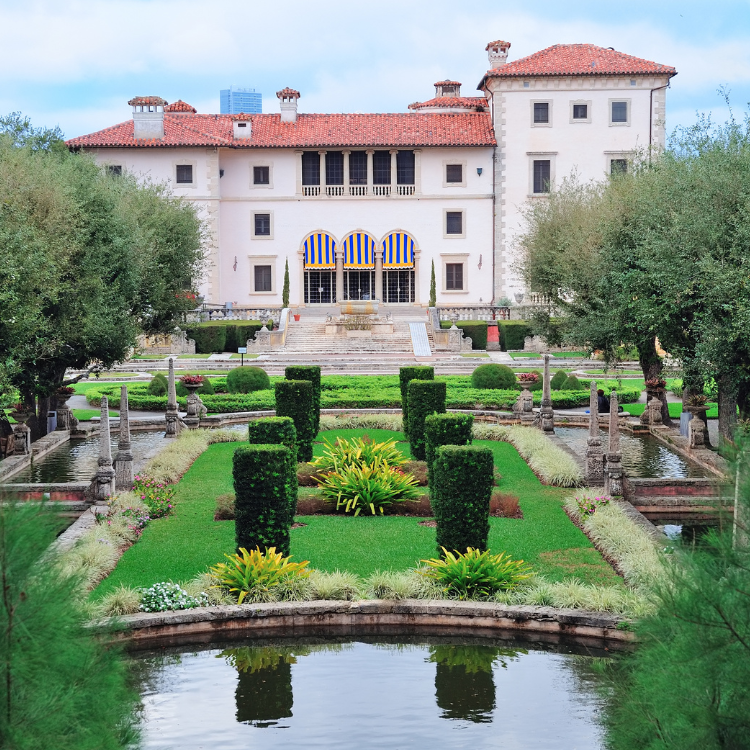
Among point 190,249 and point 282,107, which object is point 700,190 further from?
point 282,107

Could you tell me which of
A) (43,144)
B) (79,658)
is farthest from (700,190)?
(43,144)

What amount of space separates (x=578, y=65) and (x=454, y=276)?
10615 mm

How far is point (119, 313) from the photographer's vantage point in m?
21.9

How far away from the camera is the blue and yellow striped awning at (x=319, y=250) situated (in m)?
49.0

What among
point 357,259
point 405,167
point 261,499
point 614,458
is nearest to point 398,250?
point 357,259

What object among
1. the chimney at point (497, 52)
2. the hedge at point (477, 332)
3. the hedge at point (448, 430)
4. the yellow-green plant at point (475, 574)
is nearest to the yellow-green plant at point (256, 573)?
the yellow-green plant at point (475, 574)

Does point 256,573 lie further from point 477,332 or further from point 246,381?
point 477,332

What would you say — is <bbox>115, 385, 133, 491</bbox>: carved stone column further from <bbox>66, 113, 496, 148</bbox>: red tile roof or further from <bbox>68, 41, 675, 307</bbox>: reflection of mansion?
→ <bbox>66, 113, 496, 148</bbox>: red tile roof

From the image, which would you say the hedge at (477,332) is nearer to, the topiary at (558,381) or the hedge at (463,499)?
the topiary at (558,381)

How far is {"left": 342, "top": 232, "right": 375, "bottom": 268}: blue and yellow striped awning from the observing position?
48.9 metres

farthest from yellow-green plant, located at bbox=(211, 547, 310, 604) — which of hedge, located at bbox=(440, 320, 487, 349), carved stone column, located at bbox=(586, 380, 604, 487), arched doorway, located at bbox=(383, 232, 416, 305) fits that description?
arched doorway, located at bbox=(383, 232, 416, 305)

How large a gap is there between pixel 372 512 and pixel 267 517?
3.47 metres

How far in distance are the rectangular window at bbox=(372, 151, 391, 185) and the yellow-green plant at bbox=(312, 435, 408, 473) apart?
3306cm

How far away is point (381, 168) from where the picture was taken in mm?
49438
